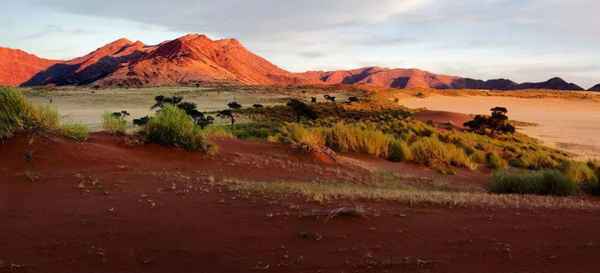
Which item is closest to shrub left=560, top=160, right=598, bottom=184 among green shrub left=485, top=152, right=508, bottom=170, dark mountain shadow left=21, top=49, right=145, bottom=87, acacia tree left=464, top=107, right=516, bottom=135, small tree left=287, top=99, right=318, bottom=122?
green shrub left=485, top=152, right=508, bottom=170

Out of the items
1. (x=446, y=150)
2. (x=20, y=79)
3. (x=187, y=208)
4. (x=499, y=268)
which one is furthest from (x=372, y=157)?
(x=20, y=79)

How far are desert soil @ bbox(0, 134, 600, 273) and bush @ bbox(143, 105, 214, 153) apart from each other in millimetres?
3123

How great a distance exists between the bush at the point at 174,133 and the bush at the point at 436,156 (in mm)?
7247

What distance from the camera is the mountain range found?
402 ft

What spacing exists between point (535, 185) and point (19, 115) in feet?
34.1

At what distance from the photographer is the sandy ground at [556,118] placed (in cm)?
3300

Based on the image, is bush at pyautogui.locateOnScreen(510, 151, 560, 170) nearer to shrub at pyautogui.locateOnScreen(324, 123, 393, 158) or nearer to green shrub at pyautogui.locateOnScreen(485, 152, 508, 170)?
green shrub at pyautogui.locateOnScreen(485, 152, 508, 170)

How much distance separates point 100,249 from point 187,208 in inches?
68.1

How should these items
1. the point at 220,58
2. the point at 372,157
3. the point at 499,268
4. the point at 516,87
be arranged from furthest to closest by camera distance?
the point at 516,87 < the point at 220,58 < the point at 372,157 < the point at 499,268

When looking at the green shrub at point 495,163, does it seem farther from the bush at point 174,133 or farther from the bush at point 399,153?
the bush at point 174,133

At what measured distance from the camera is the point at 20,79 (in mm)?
161625

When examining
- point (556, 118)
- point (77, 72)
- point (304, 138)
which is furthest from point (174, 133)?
point (77, 72)

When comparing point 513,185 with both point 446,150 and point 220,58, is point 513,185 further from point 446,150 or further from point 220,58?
point 220,58

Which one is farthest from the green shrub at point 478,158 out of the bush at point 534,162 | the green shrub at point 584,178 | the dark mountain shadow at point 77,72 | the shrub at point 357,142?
the dark mountain shadow at point 77,72
